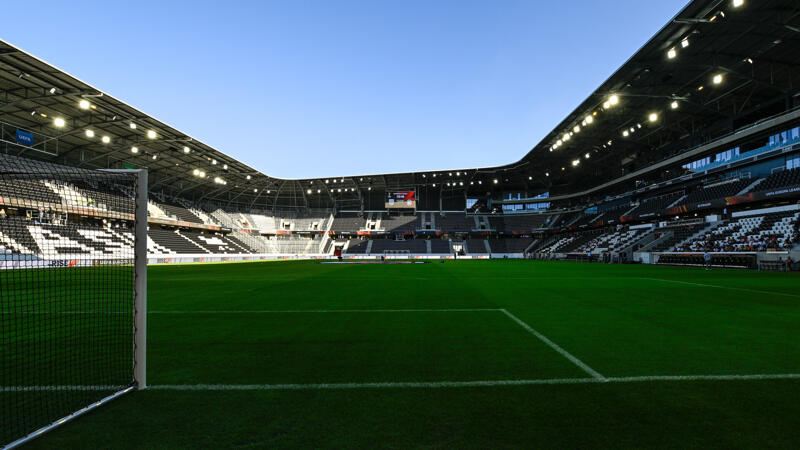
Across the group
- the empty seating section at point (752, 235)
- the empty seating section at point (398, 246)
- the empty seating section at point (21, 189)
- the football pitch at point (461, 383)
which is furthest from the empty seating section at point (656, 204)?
the empty seating section at point (21, 189)

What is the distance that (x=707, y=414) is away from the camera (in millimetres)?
3002

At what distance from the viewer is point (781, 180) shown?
27.4m

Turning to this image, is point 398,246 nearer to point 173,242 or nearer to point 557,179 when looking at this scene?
point 557,179

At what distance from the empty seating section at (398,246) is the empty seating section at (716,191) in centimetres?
3985

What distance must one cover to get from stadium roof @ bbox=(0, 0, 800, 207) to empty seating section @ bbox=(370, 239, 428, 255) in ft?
59.8

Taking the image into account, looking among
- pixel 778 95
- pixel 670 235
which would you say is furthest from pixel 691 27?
pixel 670 235

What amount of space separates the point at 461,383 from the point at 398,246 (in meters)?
64.0

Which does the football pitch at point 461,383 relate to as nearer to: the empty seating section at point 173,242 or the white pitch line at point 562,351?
the white pitch line at point 562,351

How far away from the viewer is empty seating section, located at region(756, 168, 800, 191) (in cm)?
2616

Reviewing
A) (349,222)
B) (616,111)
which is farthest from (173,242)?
(616,111)

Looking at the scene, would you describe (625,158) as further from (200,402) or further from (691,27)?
(200,402)

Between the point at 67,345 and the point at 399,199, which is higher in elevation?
the point at 399,199

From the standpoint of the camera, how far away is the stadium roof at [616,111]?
20156 millimetres

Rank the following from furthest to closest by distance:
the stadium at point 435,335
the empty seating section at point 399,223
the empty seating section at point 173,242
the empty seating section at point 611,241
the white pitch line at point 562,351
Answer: the empty seating section at point 399,223 → the empty seating section at point 173,242 → the empty seating section at point 611,241 → the white pitch line at point 562,351 → the stadium at point 435,335
